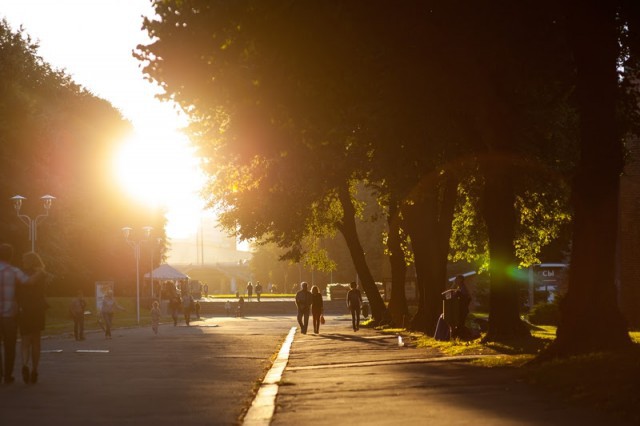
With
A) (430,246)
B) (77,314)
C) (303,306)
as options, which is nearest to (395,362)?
(430,246)

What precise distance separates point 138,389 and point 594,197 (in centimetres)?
631

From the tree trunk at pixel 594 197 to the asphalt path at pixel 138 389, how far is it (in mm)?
4269

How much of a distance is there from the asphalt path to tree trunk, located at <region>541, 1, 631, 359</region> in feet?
14.0

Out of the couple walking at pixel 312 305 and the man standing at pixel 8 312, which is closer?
the man standing at pixel 8 312

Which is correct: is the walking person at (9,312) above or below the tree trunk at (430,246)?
below

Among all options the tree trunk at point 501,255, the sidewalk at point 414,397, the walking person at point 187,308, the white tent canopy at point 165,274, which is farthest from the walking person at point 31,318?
the white tent canopy at point 165,274

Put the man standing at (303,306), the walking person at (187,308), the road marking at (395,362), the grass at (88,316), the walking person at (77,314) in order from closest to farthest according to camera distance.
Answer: the road marking at (395,362) → the walking person at (77,314) → the man standing at (303,306) → the grass at (88,316) → the walking person at (187,308)

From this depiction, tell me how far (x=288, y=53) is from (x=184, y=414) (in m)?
6.51

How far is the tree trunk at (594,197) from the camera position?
14953 mm

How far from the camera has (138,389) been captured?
14.4 metres

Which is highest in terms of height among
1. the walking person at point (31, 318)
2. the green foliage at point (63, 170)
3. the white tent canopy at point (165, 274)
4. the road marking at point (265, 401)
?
the green foliage at point (63, 170)

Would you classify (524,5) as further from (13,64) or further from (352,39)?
(13,64)

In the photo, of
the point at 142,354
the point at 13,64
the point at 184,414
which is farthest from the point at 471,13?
the point at 13,64

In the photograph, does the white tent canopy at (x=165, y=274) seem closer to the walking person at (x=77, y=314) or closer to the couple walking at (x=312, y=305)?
the couple walking at (x=312, y=305)
